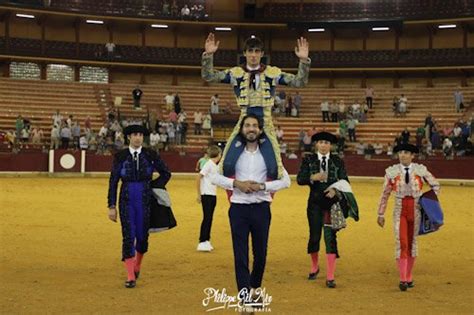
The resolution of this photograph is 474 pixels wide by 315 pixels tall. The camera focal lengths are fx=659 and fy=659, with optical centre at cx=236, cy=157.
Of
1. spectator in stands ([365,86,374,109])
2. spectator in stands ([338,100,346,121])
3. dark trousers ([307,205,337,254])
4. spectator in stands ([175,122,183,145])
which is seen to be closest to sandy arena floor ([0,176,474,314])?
dark trousers ([307,205,337,254])

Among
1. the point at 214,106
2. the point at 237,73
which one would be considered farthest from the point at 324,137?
the point at 214,106

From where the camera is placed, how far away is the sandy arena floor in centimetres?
602

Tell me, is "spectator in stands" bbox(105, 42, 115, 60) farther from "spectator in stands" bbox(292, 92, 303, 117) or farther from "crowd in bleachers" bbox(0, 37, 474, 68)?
"spectator in stands" bbox(292, 92, 303, 117)

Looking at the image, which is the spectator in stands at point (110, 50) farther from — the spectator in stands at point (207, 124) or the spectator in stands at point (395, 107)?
the spectator in stands at point (395, 107)

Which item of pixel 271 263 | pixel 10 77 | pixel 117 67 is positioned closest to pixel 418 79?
pixel 117 67

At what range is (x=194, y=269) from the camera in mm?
7762

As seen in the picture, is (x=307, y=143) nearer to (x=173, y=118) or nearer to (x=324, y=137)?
(x=173, y=118)

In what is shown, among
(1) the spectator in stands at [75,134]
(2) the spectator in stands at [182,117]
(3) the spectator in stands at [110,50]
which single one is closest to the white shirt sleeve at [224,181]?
(1) the spectator in stands at [75,134]

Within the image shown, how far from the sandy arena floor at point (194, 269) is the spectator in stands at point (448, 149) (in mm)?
11664

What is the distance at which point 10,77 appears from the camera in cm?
3538

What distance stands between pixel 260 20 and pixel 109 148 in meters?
15.1

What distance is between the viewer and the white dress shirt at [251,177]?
203 inches

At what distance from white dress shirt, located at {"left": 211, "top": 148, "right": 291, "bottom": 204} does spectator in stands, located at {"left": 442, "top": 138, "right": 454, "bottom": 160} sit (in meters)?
21.2

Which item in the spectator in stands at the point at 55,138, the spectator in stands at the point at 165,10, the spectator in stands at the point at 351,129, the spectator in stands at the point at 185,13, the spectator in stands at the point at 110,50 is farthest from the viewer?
the spectator in stands at the point at 165,10
